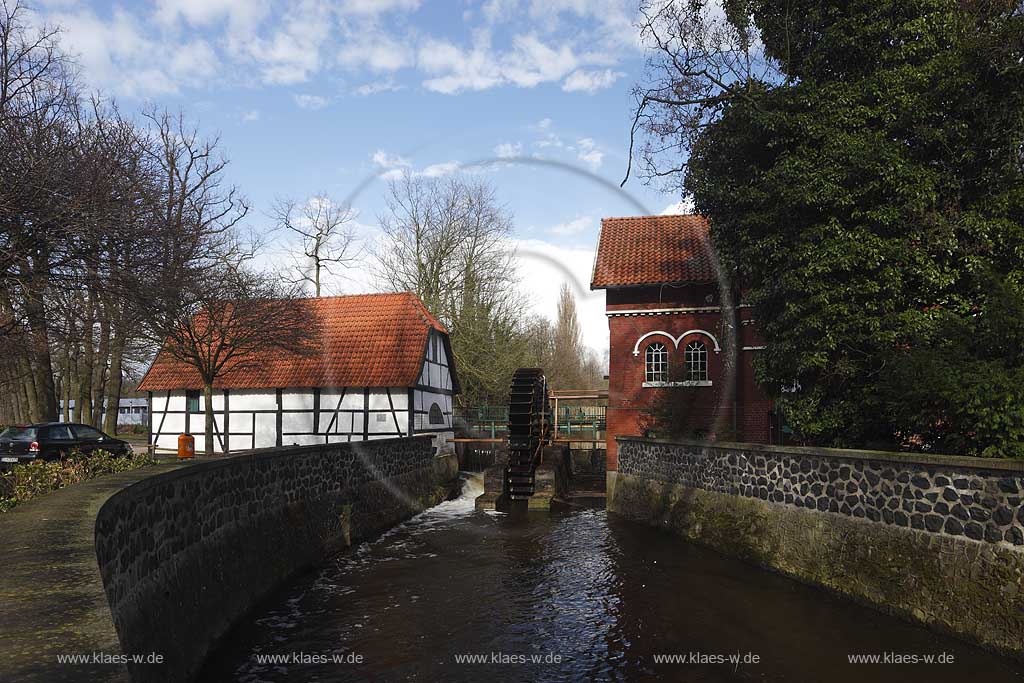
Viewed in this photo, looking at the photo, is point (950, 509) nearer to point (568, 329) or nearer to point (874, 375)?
point (874, 375)

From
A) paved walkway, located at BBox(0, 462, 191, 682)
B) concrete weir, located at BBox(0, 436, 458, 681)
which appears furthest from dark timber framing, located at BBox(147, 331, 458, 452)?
paved walkway, located at BBox(0, 462, 191, 682)

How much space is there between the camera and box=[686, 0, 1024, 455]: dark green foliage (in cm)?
1286

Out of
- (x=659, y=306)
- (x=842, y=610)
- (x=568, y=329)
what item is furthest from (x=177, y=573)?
(x=568, y=329)

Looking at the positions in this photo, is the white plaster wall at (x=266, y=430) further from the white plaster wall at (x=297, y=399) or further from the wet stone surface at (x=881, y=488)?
the wet stone surface at (x=881, y=488)

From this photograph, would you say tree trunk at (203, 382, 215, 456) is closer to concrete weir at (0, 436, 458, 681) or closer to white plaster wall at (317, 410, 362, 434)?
white plaster wall at (317, 410, 362, 434)

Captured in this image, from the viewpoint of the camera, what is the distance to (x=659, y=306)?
2314 centimetres

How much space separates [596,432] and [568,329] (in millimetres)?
27010

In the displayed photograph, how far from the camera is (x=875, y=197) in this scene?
46.4 ft

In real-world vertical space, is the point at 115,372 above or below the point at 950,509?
above

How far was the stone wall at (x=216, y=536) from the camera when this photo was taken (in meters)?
6.27

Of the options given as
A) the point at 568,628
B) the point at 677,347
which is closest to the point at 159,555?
the point at 568,628

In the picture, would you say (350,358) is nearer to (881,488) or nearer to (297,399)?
(297,399)

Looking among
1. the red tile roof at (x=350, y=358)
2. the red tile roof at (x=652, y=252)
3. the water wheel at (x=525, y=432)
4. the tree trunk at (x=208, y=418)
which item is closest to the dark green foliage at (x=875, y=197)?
the red tile roof at (x=652, y=252)

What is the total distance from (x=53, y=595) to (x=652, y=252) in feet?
72.6
